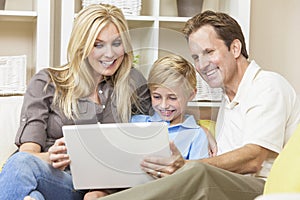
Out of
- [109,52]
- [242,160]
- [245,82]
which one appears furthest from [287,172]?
[109,52]

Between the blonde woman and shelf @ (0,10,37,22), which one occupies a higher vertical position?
shelf @ (0,10,37,22)

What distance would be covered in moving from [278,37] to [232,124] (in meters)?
1.32

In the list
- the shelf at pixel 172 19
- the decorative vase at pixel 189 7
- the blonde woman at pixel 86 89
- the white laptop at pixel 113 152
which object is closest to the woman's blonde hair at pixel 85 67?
the blonde woman at pixel 86 89

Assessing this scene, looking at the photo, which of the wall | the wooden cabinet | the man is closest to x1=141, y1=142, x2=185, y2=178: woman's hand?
the man

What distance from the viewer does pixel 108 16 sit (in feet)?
8.17

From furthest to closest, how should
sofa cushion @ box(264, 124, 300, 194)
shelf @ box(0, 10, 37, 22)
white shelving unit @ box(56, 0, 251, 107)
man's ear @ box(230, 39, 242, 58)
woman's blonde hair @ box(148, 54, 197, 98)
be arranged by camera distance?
shelf @ box(0, 10, 37, 22) → man's ear @ box(230, 39, 242, 58) → white shelving unit @ box(56, 0, 251, 107) → woman's blonde hair @ box(148, 54, 197, 98) → sofa cushion @ box(264, 124, 300, 194)

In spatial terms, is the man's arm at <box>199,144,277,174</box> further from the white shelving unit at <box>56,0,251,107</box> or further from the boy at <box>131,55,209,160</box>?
the white shelving unit at <box>56,0,251,107</box>

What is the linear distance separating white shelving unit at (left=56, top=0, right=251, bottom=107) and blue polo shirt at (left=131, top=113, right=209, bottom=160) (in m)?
0.09

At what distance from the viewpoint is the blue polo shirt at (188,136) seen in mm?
2260

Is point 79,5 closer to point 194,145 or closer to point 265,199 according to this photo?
point 194,145

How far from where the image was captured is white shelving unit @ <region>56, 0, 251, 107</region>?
2391 millimetres

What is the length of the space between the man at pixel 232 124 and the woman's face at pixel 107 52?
292mm

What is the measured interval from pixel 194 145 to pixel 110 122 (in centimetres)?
34

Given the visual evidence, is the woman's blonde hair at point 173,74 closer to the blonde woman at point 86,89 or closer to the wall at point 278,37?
the blonde woman at point 86,89
